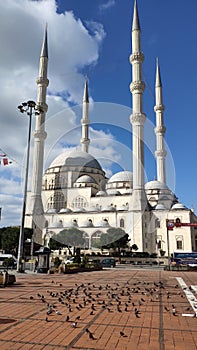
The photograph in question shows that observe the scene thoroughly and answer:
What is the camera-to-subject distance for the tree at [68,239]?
46959 millimetres

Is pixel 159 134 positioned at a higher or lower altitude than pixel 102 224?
higher

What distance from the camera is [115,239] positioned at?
143 ft

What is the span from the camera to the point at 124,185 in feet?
196

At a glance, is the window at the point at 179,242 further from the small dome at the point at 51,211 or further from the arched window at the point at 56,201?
the arched window at the point at 56,201

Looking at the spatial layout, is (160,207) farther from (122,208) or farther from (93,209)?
(93,209)

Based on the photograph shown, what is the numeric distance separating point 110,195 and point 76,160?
11.6 meters

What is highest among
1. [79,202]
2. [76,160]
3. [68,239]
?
[76,160]

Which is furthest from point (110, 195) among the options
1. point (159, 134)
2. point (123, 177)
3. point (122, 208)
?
point (159, 134)

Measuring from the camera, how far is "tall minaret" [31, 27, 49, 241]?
47156 mm

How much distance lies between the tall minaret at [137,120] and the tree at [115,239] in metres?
4.35

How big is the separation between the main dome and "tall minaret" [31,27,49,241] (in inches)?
609

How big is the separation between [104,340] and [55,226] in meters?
49.6

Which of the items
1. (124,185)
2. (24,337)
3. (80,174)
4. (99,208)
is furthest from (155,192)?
(24,337)

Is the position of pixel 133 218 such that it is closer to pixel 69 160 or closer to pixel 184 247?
pixel 184 247
